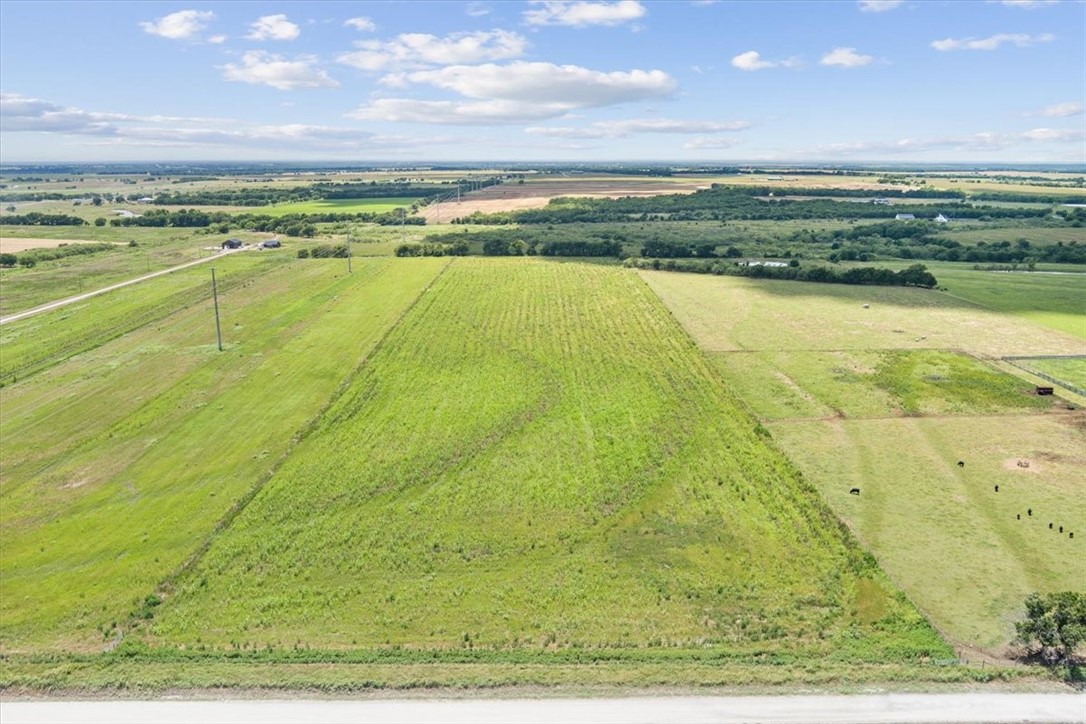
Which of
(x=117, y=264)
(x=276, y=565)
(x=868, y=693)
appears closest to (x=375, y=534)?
(x=276, y=565)

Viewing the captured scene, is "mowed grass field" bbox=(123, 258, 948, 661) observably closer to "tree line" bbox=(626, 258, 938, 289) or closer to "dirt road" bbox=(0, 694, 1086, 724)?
"dirt road" bbox=(0, 694, 1086, 724)

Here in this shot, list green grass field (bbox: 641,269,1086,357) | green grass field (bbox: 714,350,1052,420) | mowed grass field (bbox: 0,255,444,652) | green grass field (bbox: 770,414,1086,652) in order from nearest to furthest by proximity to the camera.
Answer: green grass field (bbox: 770,414,1086,652)
mowed grass field (bbox: 0,255,444,652)
green grass field (bbox: 714,350,1052,420)
green grass field (bbox: 641,269,1086,357)

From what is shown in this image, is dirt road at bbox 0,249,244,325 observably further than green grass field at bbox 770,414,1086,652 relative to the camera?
Yes

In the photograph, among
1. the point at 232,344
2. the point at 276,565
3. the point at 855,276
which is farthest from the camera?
the point at 855,276

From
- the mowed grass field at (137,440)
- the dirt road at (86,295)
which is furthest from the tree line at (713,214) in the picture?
the mowed grass field at (137,440)

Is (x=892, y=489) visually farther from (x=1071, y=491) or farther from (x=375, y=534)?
(x=375, y=534)

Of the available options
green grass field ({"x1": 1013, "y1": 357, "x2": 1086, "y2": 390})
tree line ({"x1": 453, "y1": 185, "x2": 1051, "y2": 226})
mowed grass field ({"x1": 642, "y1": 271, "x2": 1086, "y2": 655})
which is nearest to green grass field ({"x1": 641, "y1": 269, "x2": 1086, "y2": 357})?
mowed grass field ({"x1": 642, "y1": 271, "x2": 1086, "y2": 655})

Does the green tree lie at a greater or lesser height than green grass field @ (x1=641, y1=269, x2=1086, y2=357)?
lesser
